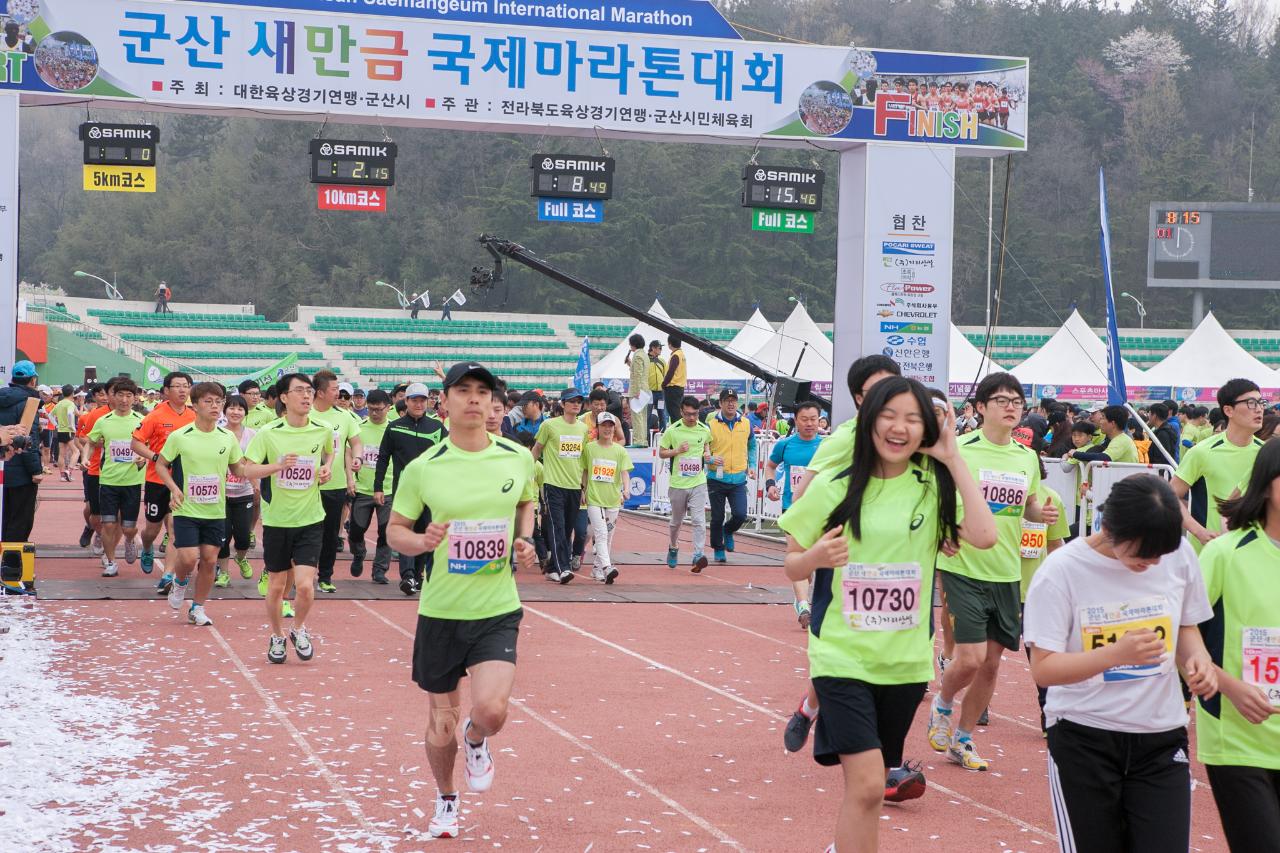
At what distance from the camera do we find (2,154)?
15.5 m

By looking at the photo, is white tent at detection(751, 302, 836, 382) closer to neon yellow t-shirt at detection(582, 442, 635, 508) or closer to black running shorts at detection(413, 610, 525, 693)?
neon yellow t-shirt at detection(582, 442, 635, 508)

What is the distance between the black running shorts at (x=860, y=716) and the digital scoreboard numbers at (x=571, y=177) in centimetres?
1529

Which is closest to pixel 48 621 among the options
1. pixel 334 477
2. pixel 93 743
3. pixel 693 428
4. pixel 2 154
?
pixel 334 477

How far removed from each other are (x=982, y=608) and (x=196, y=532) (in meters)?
6.54

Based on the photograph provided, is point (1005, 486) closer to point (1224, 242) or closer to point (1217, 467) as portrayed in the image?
point (1217, 467)

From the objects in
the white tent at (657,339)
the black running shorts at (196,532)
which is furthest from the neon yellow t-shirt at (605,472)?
the white tent at (657,339)

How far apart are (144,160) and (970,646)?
14.9m

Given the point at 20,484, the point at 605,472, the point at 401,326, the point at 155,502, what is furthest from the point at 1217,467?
the point at 401,326

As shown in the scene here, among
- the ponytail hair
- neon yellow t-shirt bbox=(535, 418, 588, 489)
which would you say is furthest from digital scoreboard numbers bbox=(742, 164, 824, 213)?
the ponytail hair

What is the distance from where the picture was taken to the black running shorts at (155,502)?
1390cm

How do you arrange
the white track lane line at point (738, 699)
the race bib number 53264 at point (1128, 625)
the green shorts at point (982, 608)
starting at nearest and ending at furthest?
the race bib number 53264 at point (1128, 625) → the white track lane line at point (738, 699) → the green shorts at point (982, 608)

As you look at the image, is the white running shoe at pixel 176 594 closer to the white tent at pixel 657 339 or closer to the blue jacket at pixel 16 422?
the blue jacket at pixel 16 422

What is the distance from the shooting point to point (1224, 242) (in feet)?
177

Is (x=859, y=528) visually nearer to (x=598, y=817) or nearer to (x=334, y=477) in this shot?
(x=598, y=817)
